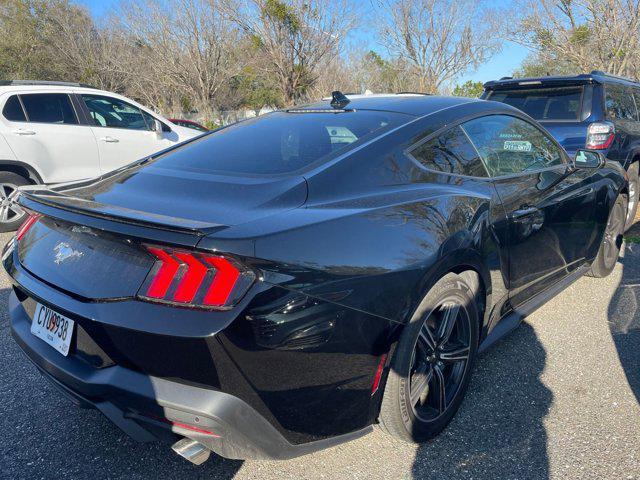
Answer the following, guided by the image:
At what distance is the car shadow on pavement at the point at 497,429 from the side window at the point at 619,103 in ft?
13.7

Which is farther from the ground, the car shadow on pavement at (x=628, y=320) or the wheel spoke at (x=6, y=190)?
the wheel spoke at (x=6, y=190)

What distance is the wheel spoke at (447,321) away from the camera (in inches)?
88.3

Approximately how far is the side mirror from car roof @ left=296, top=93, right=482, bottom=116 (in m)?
1.06

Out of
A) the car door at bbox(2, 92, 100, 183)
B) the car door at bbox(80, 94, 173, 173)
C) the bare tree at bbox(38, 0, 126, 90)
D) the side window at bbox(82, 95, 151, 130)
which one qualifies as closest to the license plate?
the car door at bbox(2, 92, 100, 183)

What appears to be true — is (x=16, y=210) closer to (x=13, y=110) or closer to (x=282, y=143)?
(x=13, y=110)

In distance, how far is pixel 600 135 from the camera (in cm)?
551

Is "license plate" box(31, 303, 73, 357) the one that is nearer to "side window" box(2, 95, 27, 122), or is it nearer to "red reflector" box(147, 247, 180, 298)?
"red reflector" box(147, 247, 180, 298)

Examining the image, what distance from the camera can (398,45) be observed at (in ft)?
73.9

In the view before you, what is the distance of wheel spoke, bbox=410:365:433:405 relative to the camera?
7.02 ft

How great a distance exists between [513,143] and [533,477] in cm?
190

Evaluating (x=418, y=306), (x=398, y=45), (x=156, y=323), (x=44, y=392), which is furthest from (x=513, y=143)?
(x=398, y=45)

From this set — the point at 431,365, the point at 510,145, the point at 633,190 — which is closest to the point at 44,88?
the point at 510,145

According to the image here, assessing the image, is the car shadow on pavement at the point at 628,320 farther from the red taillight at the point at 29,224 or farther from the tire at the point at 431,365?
the red taillight at the point at 29,224

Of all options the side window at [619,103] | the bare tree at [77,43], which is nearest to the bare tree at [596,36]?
the side window at [619,103]
